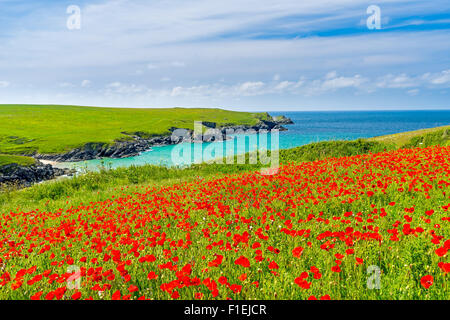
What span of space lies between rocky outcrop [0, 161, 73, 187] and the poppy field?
1411 inches

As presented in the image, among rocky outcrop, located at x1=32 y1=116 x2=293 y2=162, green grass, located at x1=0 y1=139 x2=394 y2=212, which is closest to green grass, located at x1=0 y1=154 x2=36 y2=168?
rocky outcrop, located at x1=32 y1=116 x2=293 y2=162

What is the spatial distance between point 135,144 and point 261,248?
78.6 meters

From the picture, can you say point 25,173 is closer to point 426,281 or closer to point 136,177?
point 136,177

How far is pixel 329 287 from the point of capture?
344 cm

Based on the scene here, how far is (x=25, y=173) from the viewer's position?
41469 mm

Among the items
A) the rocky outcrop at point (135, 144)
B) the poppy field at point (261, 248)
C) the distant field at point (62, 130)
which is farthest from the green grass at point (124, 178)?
the distant field at point (62, 130)

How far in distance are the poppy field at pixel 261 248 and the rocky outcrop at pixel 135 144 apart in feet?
208

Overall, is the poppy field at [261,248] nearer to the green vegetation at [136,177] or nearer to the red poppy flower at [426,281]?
the red poppy flower at [426,281]

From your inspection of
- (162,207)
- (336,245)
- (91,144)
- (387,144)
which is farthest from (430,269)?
(91,144)

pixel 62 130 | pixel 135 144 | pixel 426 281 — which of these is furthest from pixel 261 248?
pixel 62 130

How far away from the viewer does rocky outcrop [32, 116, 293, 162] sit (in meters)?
66.9

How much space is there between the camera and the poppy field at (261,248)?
3.49 m
